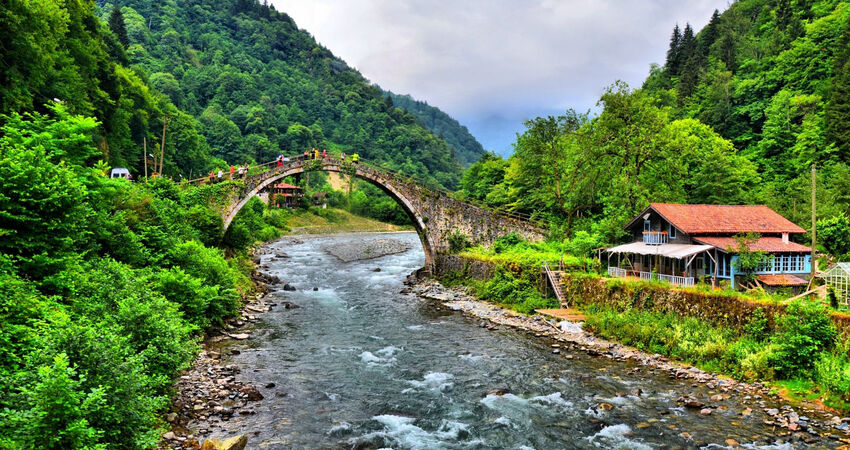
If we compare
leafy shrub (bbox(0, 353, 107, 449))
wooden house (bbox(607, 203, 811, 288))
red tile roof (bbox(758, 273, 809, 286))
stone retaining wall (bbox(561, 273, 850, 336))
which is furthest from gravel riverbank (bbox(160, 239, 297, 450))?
red tile roof (bbox(758, 273, 809, 286))

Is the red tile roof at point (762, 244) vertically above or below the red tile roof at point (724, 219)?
below

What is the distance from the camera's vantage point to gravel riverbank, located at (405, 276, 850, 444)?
10172 mm

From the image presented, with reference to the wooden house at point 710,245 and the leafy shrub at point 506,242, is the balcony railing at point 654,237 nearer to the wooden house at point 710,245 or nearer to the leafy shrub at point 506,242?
the wooden house at point 710,245

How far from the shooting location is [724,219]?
21.4 meters

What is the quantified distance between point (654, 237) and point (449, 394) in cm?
1589

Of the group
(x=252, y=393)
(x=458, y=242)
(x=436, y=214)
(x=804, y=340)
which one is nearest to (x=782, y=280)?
(x=804, y=340)

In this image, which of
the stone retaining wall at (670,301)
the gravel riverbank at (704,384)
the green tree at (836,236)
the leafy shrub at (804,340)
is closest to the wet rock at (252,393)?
the gravel riverbank at (704,384)

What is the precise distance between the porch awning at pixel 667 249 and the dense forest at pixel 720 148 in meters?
3.23

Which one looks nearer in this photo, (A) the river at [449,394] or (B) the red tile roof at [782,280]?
(A) the river at [449,394]

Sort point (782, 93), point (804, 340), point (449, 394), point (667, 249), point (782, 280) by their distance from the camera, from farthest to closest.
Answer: point (782, 93), point (667, 249), point (782, 280), point (449, 394), point (804, 340)

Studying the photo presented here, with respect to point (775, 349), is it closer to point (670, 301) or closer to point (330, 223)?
point (670, 301)

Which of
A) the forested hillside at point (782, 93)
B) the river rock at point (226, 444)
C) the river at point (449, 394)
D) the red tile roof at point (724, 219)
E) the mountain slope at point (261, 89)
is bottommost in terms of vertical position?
the river at point (449, 394)

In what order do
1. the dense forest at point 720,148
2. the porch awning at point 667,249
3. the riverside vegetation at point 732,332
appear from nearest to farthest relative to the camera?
1. the riverside vegetation at point 732,332
2. the porch awning at point 667,249
3. the dense forest at point 720,148

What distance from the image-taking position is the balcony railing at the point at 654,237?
2223 centimetres
